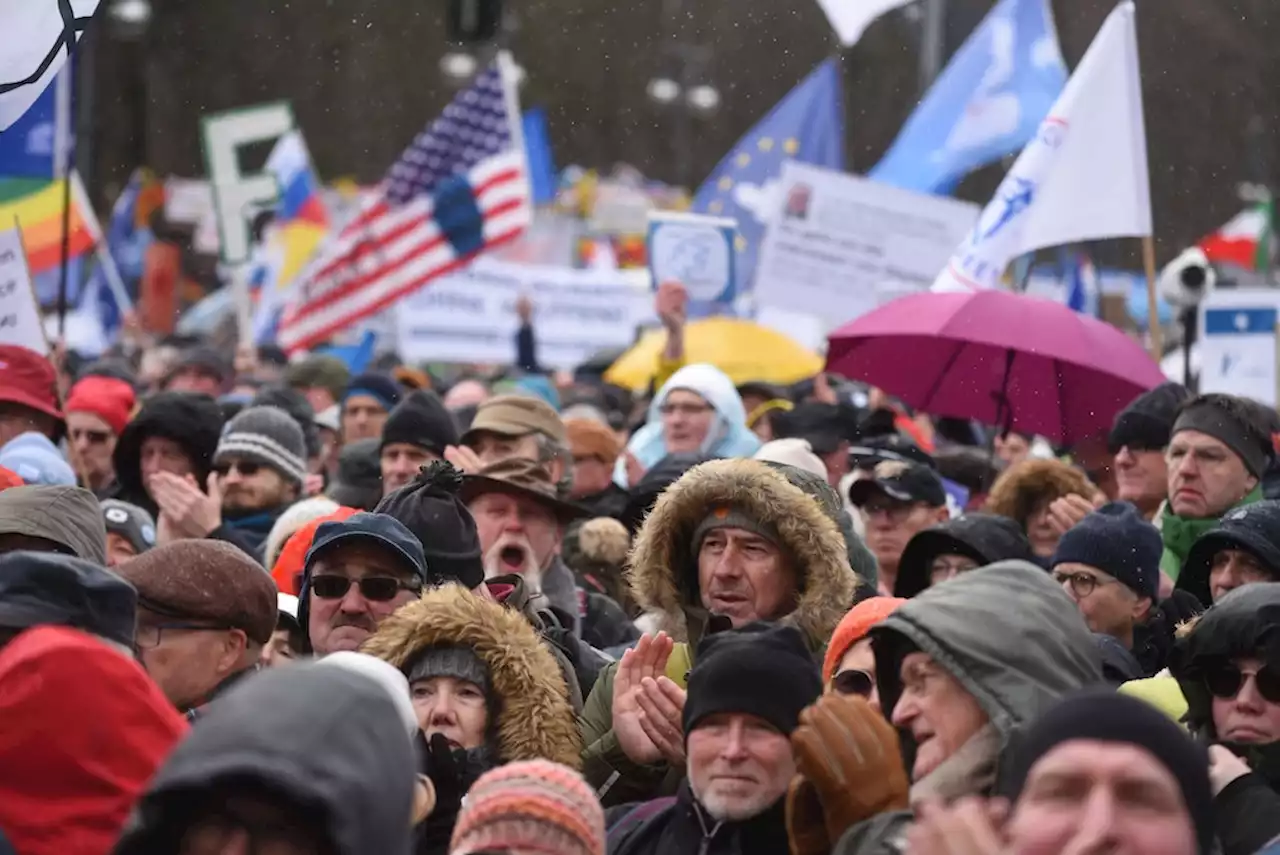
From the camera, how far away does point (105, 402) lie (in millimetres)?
9508

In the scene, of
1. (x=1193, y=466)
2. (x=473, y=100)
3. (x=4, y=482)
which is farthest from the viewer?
(x=473, y=100)

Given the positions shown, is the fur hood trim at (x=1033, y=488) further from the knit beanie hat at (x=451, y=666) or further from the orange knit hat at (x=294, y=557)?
the knit beanie hat at (x=451, y=666)

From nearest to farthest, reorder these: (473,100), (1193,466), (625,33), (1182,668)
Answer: (1182,668)
(1193,466)
(473,100)
(625,33)

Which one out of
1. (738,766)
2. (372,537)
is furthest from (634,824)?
(372,537)

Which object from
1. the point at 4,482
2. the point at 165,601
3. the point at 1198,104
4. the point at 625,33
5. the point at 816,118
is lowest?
the point at 625,33

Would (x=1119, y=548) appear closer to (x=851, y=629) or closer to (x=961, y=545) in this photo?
(x=961, y=545)

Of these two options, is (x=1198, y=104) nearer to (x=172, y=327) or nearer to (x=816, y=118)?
(x=172, y=327)

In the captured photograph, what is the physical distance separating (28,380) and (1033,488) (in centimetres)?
354

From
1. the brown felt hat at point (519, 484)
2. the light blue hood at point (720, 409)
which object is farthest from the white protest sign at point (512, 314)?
the brown felt hat at point (519, 484)

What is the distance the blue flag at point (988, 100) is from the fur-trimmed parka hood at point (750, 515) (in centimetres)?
821

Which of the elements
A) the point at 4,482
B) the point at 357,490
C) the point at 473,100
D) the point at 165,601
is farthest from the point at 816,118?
the point at 165,601

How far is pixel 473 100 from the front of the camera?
1573cm

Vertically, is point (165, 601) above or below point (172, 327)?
above

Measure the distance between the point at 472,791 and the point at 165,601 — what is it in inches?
49.9
